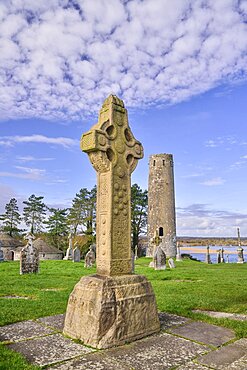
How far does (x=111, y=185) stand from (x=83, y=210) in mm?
41031

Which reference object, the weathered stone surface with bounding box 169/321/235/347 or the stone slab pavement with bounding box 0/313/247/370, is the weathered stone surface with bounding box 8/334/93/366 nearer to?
the stone slab pavement with bounding box 0/313/247/370

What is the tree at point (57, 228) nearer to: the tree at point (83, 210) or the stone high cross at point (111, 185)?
the tree at point (83, 210)

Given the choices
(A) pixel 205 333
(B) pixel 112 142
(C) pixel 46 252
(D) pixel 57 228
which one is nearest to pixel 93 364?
(A) pixel 205 333

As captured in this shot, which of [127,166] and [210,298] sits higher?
[127,166]

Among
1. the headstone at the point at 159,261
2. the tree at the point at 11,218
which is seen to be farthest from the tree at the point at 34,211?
the headstone at the point at 159,261

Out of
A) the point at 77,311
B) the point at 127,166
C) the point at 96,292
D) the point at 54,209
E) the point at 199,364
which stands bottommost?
the point at 199,364

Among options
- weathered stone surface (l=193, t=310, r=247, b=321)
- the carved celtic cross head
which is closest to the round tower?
weathered stone surface (l=193, t=310, r=247, b=321)

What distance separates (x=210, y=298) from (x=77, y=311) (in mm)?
4300

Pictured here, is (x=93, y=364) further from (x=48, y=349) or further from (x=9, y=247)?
(x=9, y=247)

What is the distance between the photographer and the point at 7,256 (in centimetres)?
3622

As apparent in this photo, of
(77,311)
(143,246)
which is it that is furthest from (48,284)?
(143,246)

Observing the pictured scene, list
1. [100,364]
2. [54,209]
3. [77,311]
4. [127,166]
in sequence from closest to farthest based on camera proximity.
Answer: [100,364]
[77,311]
[127,166]
[54,209]

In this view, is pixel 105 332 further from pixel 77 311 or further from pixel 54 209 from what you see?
pixel 54 209

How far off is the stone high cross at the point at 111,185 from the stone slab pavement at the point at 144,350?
1.01 m
